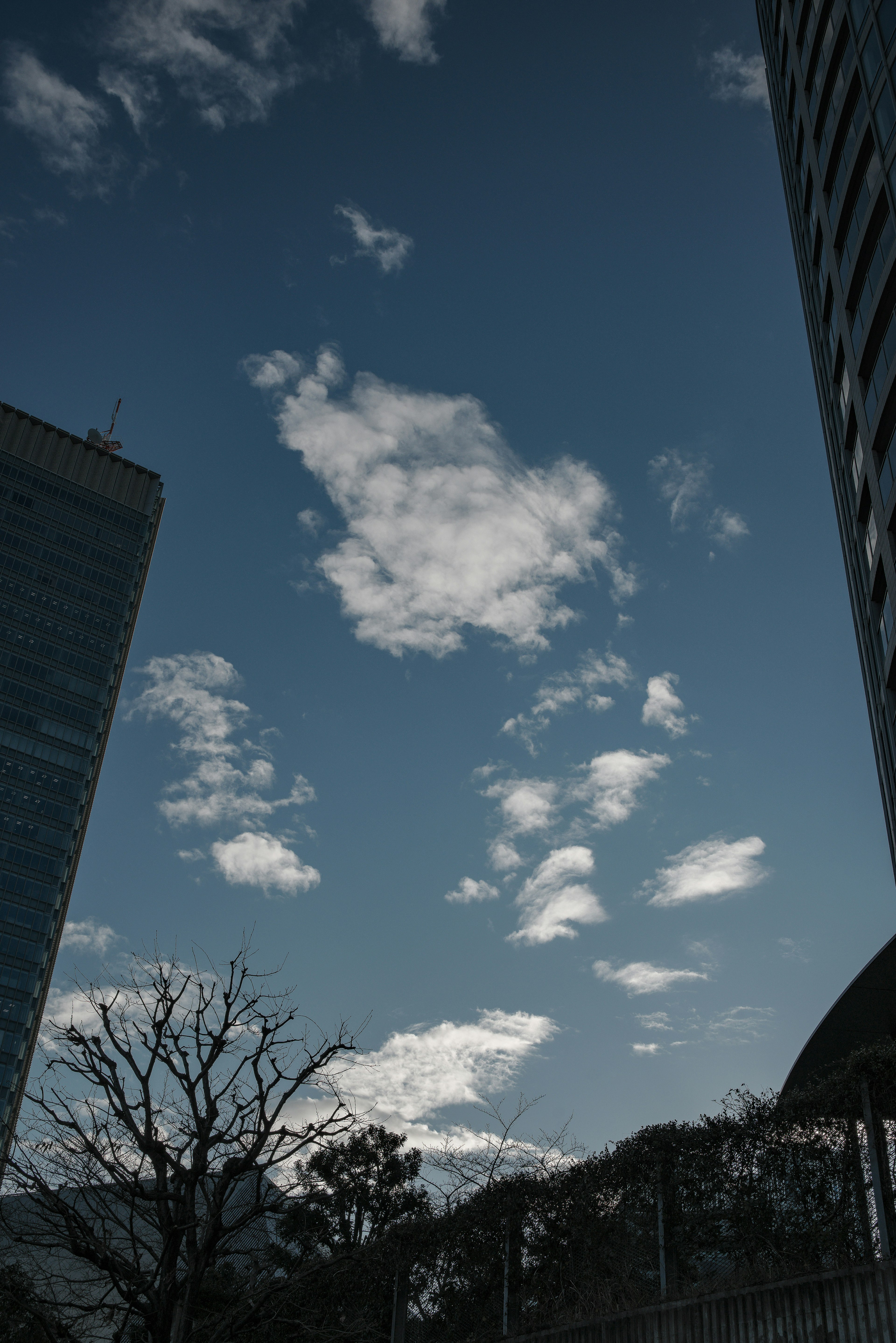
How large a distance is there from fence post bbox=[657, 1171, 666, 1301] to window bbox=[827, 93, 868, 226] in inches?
1274

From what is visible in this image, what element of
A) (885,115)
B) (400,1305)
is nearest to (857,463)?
(885,115)

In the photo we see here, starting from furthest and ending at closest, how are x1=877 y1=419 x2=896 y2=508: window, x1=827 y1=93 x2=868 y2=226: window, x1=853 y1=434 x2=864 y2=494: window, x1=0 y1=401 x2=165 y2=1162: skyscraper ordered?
x1=0 y1=401 x2=165 y2=1162: skyscraper < x1=853 y1=434 x2=864 y2=494: window < x1=827 y1=93 x2=868 y2=226: window < x1=877 y1=419 x2=896 y2=508: window

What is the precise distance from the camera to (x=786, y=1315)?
38.3 ft

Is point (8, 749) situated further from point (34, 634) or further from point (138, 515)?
point (138, 515)

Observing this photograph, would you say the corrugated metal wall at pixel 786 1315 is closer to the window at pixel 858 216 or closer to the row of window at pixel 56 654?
the window at pixel 858 216

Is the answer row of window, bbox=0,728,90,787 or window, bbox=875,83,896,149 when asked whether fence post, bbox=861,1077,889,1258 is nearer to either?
window, bbox=875,83,896,149

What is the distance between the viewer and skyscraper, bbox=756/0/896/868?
29641mm

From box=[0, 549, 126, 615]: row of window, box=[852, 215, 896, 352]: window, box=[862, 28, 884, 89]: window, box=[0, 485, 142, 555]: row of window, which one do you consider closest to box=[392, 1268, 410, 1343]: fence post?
box=[852, 215, 896, 352]: window

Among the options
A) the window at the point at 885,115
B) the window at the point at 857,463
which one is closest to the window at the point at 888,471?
the window at the point at 857,463

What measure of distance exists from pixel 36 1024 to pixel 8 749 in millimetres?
34665

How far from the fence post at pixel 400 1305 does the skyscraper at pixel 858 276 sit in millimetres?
22921

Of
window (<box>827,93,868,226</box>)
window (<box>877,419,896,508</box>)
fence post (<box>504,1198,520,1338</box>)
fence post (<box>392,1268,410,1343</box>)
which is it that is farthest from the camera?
window (<box>827,93,868,226</box>)

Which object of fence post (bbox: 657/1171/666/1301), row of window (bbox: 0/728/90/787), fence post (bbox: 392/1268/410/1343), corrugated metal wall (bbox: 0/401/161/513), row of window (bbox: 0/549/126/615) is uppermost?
corrugated metal wall (bbox: 0/401/161/513)

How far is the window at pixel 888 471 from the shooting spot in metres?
30.0
